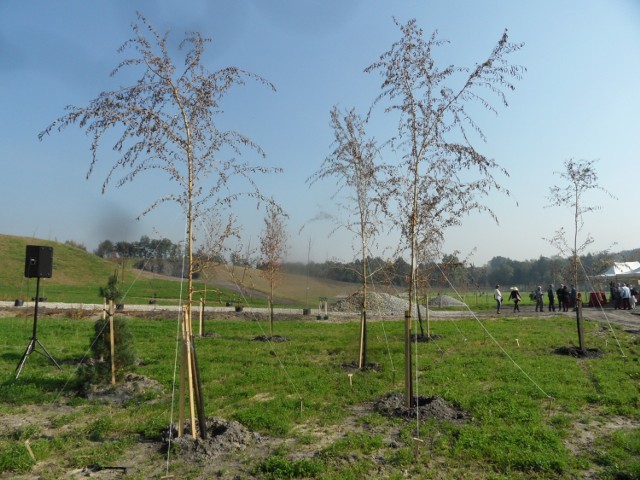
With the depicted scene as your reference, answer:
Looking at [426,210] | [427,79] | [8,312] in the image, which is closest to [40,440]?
[426,210]

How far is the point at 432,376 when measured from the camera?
8.02 m

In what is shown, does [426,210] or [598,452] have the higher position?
[426,210]

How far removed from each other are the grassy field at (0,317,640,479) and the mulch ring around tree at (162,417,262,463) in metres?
0.10

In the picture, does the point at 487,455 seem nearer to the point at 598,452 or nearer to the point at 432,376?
the point at 598,452

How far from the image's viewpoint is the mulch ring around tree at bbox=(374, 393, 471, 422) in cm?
575

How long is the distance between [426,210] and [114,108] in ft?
15.2

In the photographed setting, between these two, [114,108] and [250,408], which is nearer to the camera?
[114,108]

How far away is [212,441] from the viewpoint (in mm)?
4844

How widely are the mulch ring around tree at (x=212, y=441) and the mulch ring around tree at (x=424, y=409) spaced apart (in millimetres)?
1825

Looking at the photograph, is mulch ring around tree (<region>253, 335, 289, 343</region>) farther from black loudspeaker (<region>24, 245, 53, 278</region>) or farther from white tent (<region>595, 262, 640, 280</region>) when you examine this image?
white tent (<region>595, 262, 640, 280</region>)

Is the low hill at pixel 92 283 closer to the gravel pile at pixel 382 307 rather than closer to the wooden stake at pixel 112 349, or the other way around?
the gravel pile at pixel 382 307

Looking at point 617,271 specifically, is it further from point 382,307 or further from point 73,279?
point 73,279

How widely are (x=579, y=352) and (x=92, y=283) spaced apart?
44.8 m

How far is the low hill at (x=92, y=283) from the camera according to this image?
1909cm
